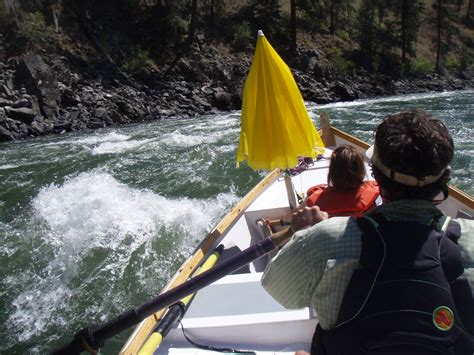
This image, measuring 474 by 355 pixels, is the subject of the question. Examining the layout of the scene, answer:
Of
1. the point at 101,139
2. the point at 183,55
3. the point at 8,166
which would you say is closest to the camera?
the point at 8,166

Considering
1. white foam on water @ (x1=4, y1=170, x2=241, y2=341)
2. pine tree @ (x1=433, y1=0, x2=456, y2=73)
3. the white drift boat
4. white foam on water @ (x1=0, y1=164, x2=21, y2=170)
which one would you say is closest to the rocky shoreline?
white foam on water @ (x1=0, y1=164, x2=21, y2=170)

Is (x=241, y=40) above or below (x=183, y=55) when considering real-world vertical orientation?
above

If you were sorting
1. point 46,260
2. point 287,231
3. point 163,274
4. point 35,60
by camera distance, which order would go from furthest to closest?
point 35,60, point 46,260, point 163,274, point 287,231

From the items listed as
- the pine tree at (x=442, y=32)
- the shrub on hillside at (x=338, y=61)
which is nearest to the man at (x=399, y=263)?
the shrub on hillside at (x=338, y=61)

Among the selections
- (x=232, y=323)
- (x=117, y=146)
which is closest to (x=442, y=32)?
(x=117, y=146)

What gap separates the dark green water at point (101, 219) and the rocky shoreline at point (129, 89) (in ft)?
13.4

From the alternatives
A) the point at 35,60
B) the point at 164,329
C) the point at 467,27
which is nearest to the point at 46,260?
the point at 164,329

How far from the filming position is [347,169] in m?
2.88

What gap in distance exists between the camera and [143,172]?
892 cm

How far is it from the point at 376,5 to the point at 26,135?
105ft

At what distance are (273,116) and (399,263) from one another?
1973 millimetres

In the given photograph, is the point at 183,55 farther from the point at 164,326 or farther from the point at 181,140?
the point at 164,326

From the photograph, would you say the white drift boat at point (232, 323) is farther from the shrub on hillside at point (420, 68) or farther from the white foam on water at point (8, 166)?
the shrub on hillside at point (420, 68)

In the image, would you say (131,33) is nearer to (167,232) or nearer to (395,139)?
(167,232)
